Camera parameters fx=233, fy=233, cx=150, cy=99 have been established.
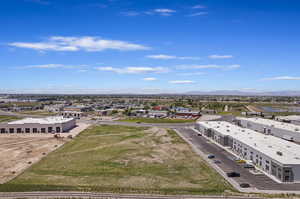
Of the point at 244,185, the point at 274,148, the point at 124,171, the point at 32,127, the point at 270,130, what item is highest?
the point at 274,148

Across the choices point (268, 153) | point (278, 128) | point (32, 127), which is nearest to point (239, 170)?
point (268, 153)

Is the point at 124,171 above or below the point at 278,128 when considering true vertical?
below

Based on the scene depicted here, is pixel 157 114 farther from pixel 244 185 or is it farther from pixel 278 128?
pixel 244 185

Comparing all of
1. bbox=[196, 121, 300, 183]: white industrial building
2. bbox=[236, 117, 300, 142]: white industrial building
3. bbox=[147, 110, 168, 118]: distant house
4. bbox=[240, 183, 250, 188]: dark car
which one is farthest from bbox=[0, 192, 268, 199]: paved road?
bbox=[147, 110, 168, 118]: distant house

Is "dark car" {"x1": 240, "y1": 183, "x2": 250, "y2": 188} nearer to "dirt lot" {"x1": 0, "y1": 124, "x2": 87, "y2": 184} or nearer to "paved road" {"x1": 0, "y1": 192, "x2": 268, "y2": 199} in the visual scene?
"paved road" {"x1": 0, "y1": 192, "x2": 268, "y2": 199}

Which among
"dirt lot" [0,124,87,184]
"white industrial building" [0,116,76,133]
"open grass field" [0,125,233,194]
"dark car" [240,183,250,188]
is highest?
"white industrial building" [0,116,76,133]

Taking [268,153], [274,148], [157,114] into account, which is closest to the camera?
[268,153]

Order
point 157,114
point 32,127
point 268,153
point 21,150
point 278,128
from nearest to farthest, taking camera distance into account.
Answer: point 268,153 < point 21,150 < point 278,128 < point 32,127 < point 157,114
